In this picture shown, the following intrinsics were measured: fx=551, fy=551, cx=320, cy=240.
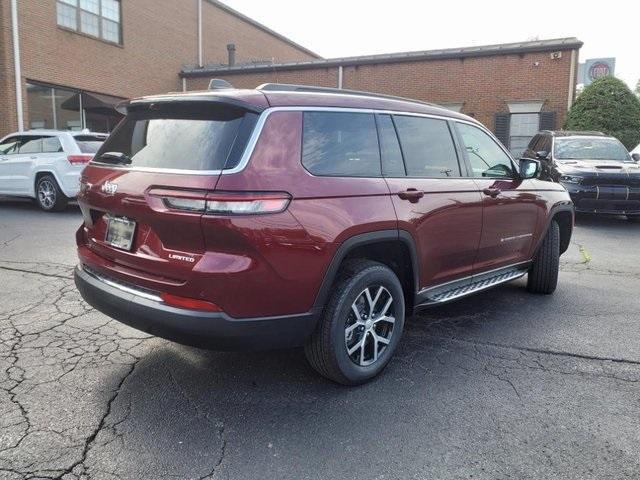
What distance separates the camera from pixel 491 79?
58.7 feet

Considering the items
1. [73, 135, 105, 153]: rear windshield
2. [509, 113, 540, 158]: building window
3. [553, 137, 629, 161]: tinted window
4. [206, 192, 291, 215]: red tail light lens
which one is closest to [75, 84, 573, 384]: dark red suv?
[206, 192, 291, 215]: red tail light lens

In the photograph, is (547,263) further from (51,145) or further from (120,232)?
(51,145)

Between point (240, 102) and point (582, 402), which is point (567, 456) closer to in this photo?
point (582, 402)

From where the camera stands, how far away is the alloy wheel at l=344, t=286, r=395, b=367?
3.40m

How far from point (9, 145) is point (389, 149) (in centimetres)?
1040

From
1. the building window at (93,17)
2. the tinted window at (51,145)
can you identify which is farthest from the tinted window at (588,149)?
the building window at (93,17)

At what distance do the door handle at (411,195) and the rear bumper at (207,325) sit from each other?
1.05 metres

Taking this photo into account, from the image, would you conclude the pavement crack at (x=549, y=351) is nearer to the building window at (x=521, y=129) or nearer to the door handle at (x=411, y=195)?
the door handle at (x=411, y=195)

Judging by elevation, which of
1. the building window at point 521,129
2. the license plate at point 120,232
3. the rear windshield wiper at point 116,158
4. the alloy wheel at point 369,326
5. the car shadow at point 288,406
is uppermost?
the building window at point 521,129

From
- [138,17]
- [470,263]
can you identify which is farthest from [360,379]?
[138,17]

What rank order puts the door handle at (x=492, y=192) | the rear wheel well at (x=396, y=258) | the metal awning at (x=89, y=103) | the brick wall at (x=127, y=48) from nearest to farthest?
the rear wheel well at (x=396, y=258) → the door handle at (x=492, y=192) → the brick wall at (x=127, y=48) → the metal awning at (x=89, y=103)

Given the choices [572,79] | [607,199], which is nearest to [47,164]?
[607,199]

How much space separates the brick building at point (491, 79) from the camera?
17.2m

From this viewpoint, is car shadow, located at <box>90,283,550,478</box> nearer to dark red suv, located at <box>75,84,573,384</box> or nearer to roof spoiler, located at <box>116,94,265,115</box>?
dark red suv, located at <box>75,84,573,384</box>
